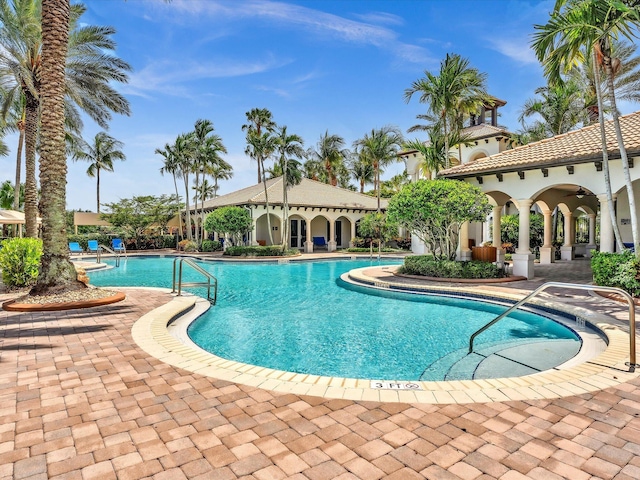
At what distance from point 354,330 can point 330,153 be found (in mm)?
37342

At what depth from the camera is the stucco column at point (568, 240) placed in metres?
20.9

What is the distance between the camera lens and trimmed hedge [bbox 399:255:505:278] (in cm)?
1371

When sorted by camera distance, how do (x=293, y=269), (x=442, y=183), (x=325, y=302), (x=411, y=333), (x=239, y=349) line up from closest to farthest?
(x=239, y=349)
(x=411, y=333)
(x=325, y=302)
(x=442, y=183)
(x=293, y=269)

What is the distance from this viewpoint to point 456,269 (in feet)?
45.4

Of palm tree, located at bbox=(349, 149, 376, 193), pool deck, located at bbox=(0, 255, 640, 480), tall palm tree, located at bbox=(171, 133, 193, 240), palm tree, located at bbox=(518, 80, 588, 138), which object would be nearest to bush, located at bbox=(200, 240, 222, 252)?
tall palm tree, located at bbox=(171, 133, 193, 240)

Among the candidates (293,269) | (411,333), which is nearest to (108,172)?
(293,269)

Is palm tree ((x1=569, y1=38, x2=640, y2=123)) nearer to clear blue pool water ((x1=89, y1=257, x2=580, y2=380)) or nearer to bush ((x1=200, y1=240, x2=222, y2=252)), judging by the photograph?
clear blue pool water ((x1=89, y1=257, x2=580, y2=380))

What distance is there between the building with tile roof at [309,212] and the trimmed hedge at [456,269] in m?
17.0

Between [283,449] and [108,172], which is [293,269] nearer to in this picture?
[283,449]

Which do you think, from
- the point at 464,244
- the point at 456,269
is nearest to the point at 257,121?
the point at 464,244

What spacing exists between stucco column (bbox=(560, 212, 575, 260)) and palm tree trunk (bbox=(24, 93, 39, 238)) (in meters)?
25.5

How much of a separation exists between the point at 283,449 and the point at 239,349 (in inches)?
164

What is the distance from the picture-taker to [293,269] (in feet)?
67.0

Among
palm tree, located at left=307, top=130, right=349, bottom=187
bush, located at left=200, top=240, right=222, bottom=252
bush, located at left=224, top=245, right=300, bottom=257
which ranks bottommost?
bush, located at left=224, top=245, right=300, bottom=257
